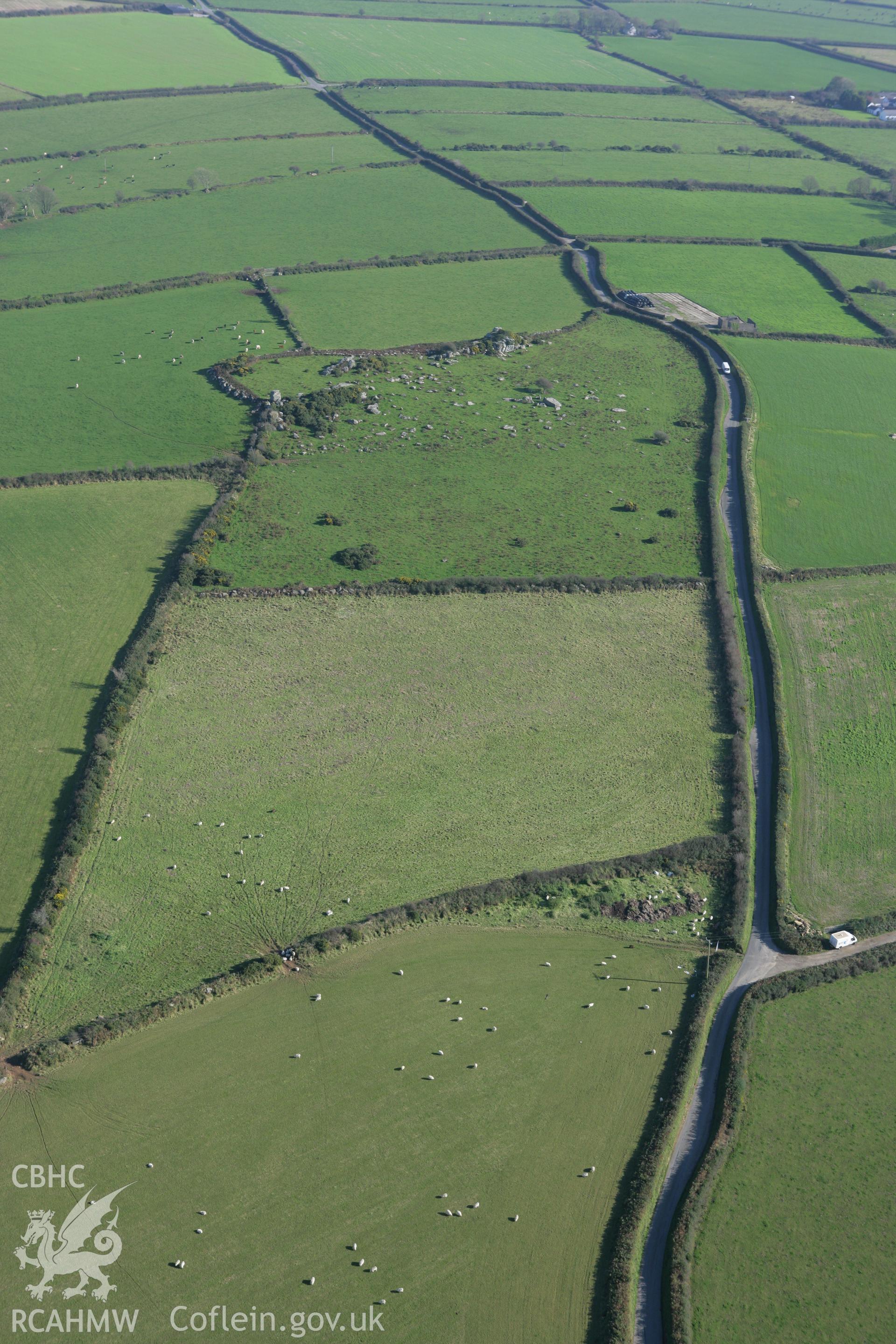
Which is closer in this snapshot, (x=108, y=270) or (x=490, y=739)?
(x=490, y=739)

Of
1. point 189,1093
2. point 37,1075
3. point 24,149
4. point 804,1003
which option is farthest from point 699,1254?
point 24,149

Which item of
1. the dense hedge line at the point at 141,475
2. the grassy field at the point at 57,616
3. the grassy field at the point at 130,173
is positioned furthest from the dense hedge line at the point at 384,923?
the grassy field at the point at 130,173

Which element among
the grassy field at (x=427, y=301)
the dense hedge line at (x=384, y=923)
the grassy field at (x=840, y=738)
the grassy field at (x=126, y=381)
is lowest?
the dense hedge line at (x=384, y=923)

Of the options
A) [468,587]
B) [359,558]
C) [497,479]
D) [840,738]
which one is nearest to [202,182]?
[497,479]

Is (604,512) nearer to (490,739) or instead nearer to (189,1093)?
(490,739)

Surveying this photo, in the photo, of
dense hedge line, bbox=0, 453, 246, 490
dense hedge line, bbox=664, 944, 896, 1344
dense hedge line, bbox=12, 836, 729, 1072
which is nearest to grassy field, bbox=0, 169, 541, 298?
dense hedge line, bbox=0, 453, 246, 490

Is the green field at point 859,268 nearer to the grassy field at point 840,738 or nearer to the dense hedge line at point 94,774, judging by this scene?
the grassy field at point 840,738
